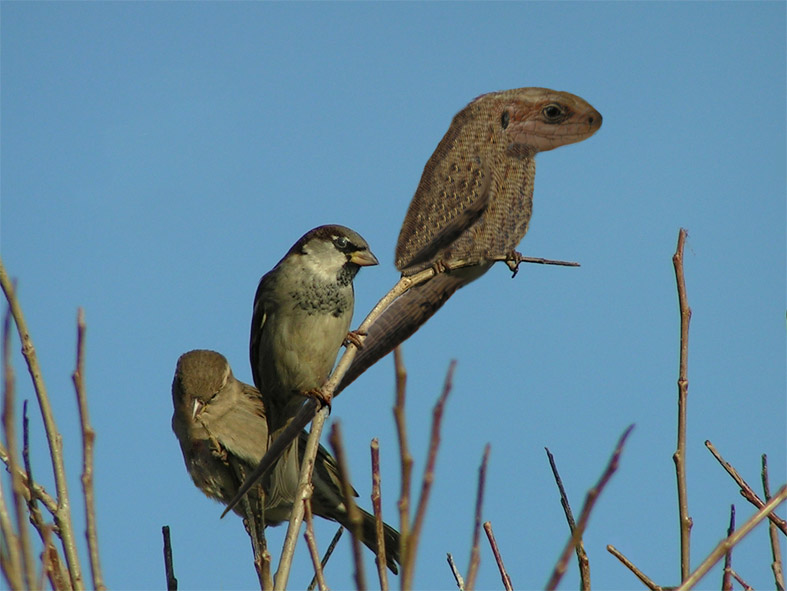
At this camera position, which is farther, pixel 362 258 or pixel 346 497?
pixel 362 258

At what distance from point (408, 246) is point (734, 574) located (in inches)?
59.4

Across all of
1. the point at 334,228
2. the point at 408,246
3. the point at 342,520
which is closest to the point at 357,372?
the point at 408,246

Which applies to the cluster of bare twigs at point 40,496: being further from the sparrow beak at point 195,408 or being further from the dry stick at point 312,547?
the sparrow beak at point 195,408

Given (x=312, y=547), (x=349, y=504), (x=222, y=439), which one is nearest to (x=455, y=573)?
(x=312, y=547)

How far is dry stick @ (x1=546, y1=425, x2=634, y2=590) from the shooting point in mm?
1593

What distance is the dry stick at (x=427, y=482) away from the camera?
5.19ft

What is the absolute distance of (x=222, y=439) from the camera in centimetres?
618

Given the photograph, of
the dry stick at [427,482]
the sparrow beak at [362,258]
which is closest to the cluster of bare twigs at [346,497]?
the dry stick at [427,482]

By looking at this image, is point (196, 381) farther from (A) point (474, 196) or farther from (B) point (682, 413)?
(B) point (682, 413)

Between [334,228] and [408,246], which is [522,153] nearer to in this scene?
[408,246]

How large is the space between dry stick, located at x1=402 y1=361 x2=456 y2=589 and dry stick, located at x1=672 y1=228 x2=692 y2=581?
118cm

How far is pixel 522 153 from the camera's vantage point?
3.64m

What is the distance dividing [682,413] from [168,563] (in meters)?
1.55

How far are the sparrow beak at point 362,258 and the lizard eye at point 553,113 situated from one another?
1.73 m
